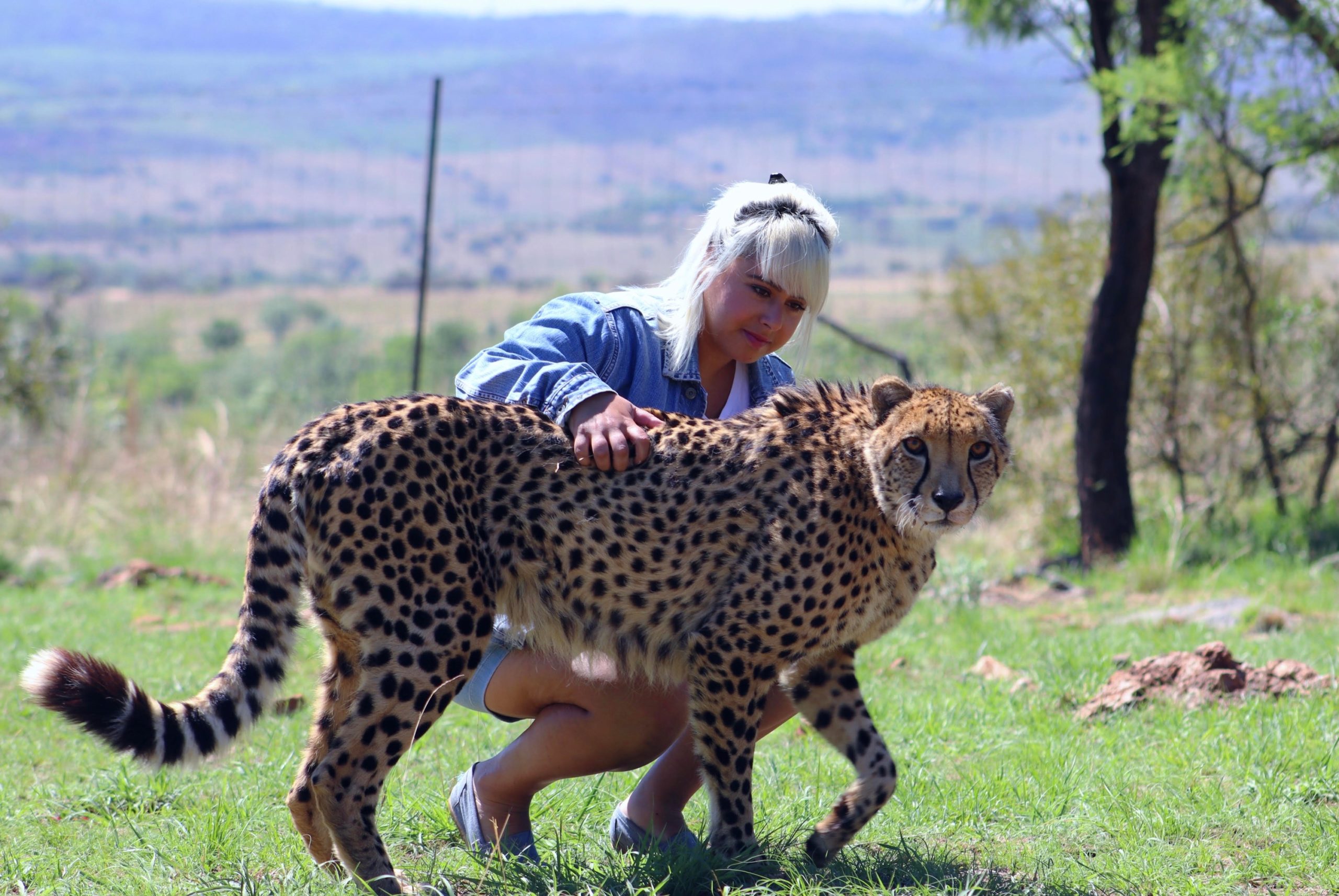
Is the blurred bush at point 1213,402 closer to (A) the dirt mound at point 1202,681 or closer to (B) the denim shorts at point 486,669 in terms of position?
(A) the dirt mound at point 1202,681

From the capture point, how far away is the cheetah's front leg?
301cm

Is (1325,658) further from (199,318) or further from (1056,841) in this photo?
(199,318)

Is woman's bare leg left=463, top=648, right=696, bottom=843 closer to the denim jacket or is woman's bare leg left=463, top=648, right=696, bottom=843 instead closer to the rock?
the denim jacket

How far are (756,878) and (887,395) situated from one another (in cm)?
118

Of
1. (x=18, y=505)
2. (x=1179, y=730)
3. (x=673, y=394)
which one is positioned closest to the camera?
(x=673, y=394)

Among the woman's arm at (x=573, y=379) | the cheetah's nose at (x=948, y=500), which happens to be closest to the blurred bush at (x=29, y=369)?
the woman's arm at (x=573, y=379)

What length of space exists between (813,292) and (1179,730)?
1.82 m

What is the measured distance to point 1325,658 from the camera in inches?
183

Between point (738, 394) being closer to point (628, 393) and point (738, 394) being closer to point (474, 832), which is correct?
point (628, 393)

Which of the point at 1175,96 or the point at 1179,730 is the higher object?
the point at 1175,96

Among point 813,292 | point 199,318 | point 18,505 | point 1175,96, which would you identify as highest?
point 1175,96

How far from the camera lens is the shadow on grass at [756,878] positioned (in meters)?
2.80

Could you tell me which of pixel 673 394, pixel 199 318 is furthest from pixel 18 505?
pixel 199 318

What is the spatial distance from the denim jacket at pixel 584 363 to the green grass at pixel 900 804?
1019mm
